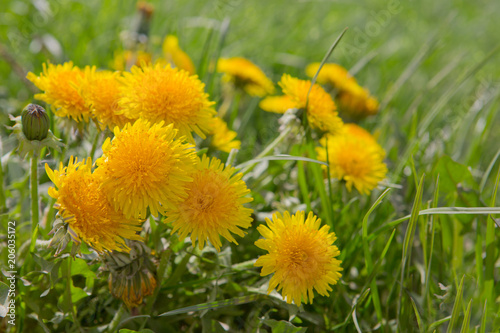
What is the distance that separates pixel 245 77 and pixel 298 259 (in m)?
1.14

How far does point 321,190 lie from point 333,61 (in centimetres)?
196

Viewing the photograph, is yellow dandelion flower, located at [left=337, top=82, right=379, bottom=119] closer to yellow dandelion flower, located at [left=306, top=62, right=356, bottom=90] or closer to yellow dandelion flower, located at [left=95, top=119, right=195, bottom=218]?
yellow dandelion flower, located at [left=306, top=62, right=356, bottom=90]

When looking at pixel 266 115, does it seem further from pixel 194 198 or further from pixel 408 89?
pixel 194 198

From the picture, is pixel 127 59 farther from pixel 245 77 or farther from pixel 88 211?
pixel 88 211

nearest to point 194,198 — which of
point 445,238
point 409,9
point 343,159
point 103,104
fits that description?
point 103,104

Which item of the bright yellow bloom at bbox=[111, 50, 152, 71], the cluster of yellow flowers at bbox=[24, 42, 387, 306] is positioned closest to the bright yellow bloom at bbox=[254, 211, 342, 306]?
the cluster of yellow flowers at bbox=[24, 42, 387, 306]

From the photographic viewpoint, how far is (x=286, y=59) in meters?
2.70

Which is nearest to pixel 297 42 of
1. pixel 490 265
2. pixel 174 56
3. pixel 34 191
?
pixel 174 56

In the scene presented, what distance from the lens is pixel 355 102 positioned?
2.12 m

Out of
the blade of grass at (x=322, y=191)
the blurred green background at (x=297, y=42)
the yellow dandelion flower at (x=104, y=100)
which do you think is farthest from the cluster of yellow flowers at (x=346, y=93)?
the yellow dandelion flower at (x=104, y=100)

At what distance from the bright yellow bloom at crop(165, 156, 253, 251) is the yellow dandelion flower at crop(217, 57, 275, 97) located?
103 centimetres

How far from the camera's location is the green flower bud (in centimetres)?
96

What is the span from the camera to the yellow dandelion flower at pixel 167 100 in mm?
1006

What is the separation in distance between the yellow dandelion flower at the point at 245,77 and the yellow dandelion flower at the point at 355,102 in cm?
39
